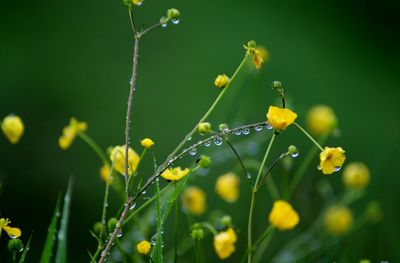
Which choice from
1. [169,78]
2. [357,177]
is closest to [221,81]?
[357,177]

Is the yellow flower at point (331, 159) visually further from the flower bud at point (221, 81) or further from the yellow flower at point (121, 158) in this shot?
the yellow flower at point (121, 158)

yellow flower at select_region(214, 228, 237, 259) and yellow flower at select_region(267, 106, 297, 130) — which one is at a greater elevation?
yellow flower at select_region(267, 106, 297, 130)

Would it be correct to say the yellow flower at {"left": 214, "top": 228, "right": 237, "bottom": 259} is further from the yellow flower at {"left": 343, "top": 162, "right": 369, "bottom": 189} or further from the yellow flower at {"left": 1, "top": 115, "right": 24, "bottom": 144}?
the yellow flower at {"left": 343, "top": 162, "right": 369, "bottom": 189}

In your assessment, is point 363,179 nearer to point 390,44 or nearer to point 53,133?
point 53,133

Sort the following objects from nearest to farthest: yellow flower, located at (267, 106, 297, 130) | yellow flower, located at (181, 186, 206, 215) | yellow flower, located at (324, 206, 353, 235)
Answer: yellow flower, located at (267, 106, 297, 130) < yellow flower, located at (181, 186, 206, 215) < yellow flower, located at (324, 206, 353, 235)

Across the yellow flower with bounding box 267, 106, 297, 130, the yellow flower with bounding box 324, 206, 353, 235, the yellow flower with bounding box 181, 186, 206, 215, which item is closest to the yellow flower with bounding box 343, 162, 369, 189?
the yellow flower with bounding box 324, 206, 353, 235

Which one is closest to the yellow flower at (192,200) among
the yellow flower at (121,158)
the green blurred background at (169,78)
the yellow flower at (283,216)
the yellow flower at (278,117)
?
the yellow flower at (121,158)
